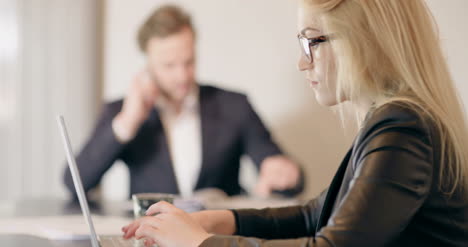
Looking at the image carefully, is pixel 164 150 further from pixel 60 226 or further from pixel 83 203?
pixel 83 203

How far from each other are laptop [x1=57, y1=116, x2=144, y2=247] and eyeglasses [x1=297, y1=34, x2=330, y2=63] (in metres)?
0.42

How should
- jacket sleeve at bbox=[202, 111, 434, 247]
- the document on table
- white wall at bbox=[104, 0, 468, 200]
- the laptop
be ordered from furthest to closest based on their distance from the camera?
white wall at bbox=[104, 0, 468, 200]
the document on table
the laptop
jacket sleeve at bbox=[202, 111, 434, 247]

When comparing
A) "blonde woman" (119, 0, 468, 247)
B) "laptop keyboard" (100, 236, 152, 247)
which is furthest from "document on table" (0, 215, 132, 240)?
"blonde woman" (119, 0, 468, 247)

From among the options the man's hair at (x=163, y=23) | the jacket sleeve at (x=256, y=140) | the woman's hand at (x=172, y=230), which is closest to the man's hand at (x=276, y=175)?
the jacket sleeve at (x=256, y=140)

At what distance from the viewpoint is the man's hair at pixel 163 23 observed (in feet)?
9.18

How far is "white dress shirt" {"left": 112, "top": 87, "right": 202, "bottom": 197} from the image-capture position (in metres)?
2.77

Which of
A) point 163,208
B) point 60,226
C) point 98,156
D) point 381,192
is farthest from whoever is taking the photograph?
point 98,156

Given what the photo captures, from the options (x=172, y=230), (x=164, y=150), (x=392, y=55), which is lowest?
(x=164, y=150)

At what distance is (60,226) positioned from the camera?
4.08 feet

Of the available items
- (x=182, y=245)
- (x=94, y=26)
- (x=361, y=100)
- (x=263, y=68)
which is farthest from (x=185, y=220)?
(x=94, y=26)

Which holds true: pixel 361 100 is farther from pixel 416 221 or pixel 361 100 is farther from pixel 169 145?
pixel 169 145

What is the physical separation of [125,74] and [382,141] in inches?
94.9

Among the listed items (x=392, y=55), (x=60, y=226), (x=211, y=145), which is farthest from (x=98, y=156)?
(x=392, y=55)

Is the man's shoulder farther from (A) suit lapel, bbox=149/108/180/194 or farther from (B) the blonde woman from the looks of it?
(B) the blonde woman
